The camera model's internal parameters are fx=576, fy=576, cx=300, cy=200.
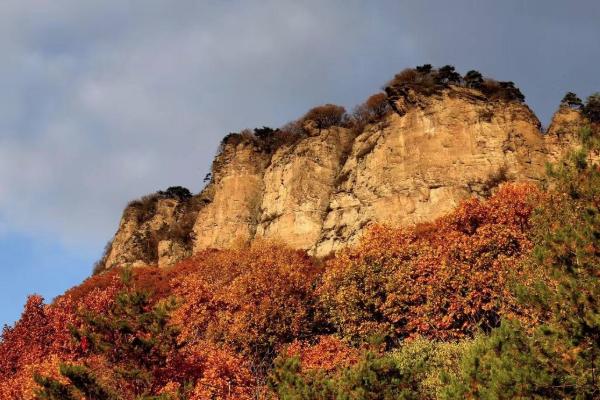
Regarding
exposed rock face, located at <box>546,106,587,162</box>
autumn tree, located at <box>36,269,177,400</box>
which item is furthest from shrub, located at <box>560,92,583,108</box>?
autumn tree, located at <box>36,269,177,400</box>

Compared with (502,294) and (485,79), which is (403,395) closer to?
(502,294)

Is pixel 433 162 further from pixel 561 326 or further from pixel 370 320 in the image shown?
pixel 561 326

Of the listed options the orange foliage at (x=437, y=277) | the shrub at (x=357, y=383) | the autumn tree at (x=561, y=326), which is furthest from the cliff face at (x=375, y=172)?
the autumn tree at (x=561, y=326)

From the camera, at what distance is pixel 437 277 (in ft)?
126

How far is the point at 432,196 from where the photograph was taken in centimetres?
5422

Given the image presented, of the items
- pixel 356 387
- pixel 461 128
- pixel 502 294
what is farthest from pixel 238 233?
pixel 356 387

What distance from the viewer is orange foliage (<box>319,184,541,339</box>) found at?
36.5 metres

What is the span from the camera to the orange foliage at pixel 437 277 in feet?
120

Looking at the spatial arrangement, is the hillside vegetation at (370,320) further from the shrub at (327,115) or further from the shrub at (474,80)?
the shrub at (327,115)

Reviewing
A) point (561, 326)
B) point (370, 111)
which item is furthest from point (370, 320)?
point (370, 111)

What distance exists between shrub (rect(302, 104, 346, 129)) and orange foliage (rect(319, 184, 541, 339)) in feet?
109

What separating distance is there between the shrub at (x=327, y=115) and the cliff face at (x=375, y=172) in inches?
67.6

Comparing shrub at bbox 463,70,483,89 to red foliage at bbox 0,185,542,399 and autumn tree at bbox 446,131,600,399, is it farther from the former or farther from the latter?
autumn tree at bbox 446,131,600,399

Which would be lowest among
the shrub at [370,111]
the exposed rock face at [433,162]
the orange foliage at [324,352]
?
the orange foliage at [324,352]
